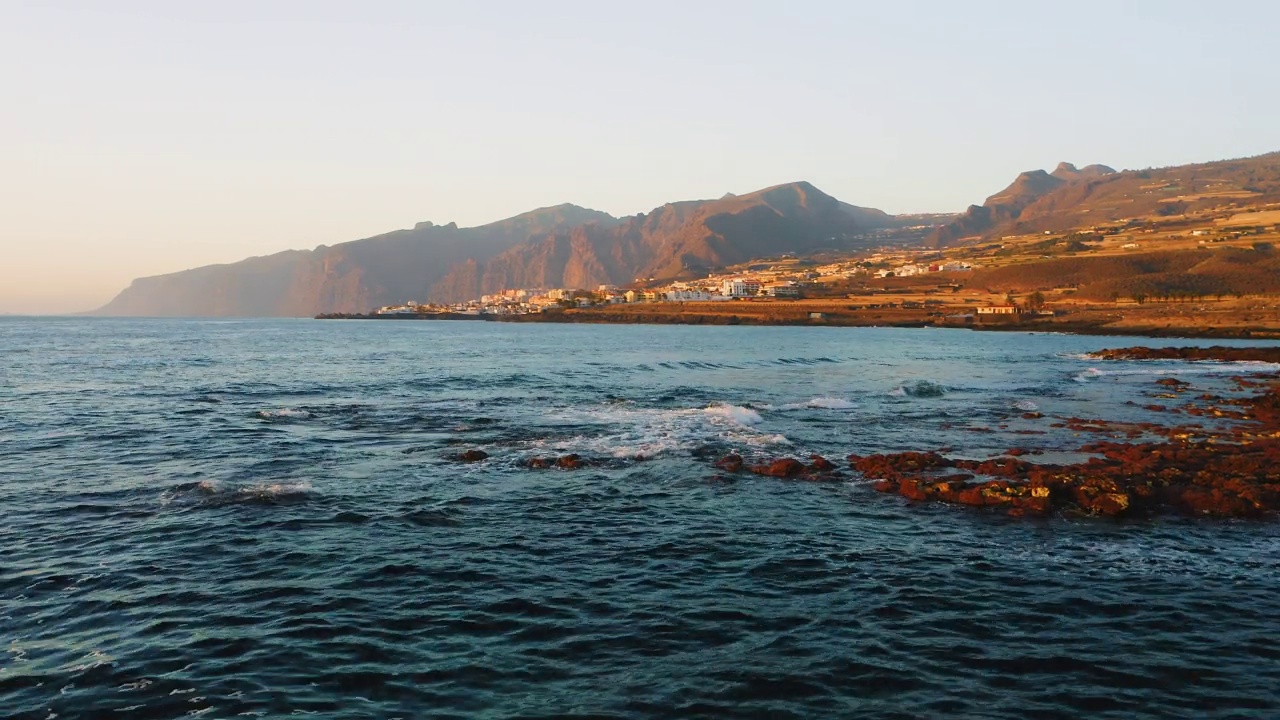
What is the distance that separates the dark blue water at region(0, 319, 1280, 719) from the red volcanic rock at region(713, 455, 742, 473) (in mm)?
1169

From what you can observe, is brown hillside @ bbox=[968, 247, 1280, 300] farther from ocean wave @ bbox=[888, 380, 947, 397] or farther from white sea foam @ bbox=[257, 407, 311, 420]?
white sea foam @ bbox=[257, 407, 311, 420]

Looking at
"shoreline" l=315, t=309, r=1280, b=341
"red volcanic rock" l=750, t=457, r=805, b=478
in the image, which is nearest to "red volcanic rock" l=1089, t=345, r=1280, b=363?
"shoreline" l=315, t=309, r=1280, b=341

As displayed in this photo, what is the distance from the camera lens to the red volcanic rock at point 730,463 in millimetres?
26638

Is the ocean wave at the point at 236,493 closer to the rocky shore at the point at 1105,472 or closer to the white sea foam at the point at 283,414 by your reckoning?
the rocky shore at the point at 1105,472

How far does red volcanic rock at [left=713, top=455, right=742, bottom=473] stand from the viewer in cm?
2664

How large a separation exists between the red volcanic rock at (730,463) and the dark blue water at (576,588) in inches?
46.0

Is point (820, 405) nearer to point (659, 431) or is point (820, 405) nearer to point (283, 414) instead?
point (659, 431)

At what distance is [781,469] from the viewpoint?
2595 cm

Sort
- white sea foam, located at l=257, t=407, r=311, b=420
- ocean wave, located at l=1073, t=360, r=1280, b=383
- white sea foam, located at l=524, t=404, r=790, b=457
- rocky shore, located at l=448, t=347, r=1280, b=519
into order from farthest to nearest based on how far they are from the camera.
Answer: ocean wave, located at l=1073, t=360, r=1280, b=383
white sea foam, located at l=257, t=407, r=311, b=420
white sea foam, located at l=524, t=404, r=790, b=457
rocky shore, located at l=448, t=347, r=1280, b=519

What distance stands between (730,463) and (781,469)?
1.94 metres

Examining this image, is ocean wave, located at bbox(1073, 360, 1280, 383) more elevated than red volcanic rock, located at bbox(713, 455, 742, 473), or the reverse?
red volcanic rock, located at bbox(713, 455, 742, 473)

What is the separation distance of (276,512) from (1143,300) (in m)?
166

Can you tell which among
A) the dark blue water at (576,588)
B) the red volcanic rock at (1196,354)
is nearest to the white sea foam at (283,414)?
the dark blue water at (576,588)

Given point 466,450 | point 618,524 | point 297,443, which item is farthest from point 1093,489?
point 297,443
